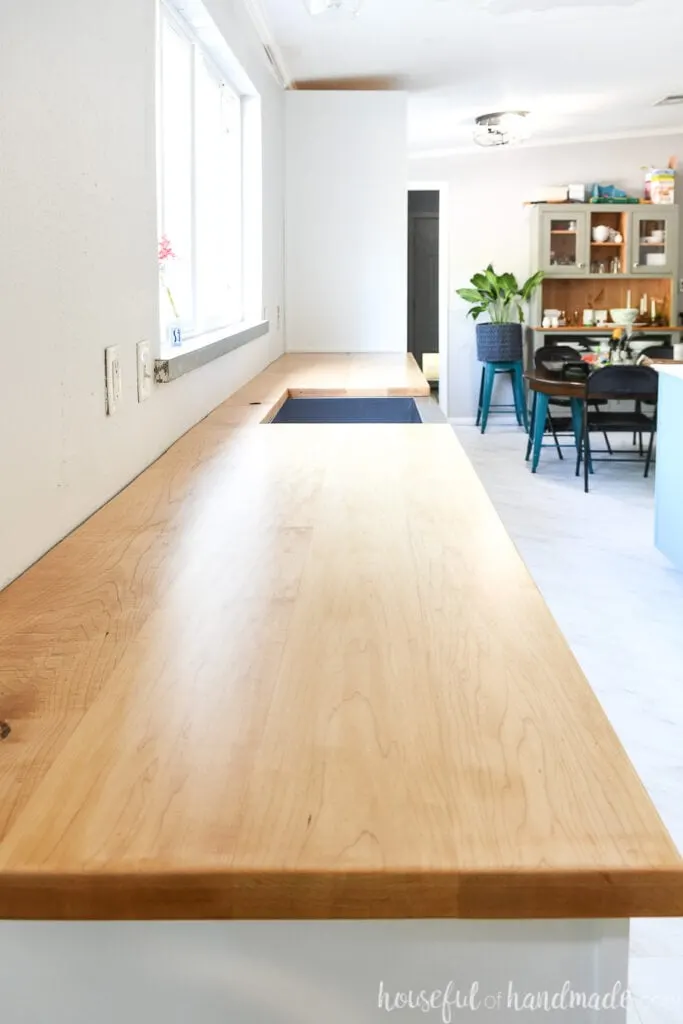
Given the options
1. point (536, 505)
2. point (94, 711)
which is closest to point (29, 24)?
point (94, 711)

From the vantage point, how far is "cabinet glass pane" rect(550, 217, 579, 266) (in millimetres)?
9477

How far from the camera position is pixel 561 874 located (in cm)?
74

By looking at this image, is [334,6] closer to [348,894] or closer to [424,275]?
[348,894]

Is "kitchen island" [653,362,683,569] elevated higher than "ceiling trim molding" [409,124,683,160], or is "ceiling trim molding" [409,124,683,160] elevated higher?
"ceiling trim molding" [409,124,683,160]

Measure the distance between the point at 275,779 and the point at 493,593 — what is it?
562 millimetres

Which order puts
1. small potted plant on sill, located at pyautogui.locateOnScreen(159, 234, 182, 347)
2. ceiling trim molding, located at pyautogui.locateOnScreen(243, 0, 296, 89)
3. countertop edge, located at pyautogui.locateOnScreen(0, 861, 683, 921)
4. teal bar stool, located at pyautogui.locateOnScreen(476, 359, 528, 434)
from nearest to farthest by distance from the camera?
countertop edge, located at pyautogui.locateOnScreen(0, 861, 683, 921) < small potted plant on sill, located at pyautogui.locateOnScreen(159, 234, 182, 347) < ceiling trim molding, located at pyautogui.locateOnScreen(243, 0, 296, 89) < teal bar stool, located at pyautogui.locateOnScreen(476, 359, 528, 434)

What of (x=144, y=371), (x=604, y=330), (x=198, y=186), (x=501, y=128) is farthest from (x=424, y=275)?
(x=144, y=371)

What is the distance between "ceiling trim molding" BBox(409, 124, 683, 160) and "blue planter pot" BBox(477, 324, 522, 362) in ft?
4.86

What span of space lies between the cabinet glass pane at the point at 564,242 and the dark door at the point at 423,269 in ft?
7.19

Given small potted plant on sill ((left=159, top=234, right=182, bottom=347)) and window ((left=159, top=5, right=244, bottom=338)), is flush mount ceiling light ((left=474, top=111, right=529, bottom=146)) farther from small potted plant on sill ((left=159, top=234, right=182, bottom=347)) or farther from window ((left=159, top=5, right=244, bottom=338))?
small potted plant on sill ((left=159, top=234, right=182, bottom=347))

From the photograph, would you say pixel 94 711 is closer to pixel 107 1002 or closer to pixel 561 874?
pixel 107 1002

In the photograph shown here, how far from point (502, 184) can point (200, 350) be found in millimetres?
7434

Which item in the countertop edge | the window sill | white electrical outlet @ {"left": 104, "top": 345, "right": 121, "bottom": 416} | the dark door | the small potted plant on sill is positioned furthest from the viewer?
the dark door

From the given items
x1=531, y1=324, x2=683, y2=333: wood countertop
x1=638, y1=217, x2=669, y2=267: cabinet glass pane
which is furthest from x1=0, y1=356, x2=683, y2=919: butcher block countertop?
x1=638, y1=217, x2=669, y2=267: cabinet glass pane
